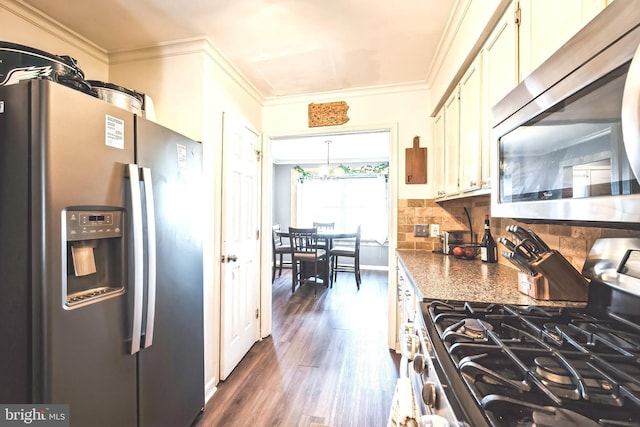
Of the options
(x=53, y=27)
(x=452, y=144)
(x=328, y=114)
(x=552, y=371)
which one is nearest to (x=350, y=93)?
(x=328, y=114)

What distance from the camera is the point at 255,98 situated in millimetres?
2387

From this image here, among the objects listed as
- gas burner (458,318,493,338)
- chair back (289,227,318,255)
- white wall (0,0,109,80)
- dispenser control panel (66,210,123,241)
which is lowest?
chair back (289,227,318,255)

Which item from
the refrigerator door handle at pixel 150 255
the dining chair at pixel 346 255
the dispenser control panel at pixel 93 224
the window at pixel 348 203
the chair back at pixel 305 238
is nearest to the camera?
the dispenser control panel at pixel 93 224

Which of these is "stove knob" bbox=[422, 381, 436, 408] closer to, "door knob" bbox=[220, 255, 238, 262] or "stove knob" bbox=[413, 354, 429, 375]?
"stove knob" bbox=[413, 354, 429, 375]

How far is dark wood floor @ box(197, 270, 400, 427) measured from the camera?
5.27 feet

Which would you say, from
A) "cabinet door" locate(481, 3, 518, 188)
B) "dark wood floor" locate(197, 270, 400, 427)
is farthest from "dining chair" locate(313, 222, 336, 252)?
"cabinet door" locate(481, 3, 518, 188)

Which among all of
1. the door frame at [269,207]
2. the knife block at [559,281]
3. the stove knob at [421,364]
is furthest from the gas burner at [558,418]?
the door frame at [269,207]

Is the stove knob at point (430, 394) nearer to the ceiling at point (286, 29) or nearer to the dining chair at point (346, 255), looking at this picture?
the ceiling at point (286, 29)

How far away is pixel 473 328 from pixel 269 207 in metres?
2.13

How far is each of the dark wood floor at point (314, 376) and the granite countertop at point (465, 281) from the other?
3.10 ft

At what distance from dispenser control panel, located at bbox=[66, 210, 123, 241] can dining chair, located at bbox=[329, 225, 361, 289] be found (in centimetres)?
Result: 363

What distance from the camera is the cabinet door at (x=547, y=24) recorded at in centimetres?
64

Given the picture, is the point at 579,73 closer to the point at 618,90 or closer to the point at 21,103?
the point at 618,90

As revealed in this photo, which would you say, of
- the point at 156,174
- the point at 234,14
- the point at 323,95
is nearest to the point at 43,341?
the point at 156,174
